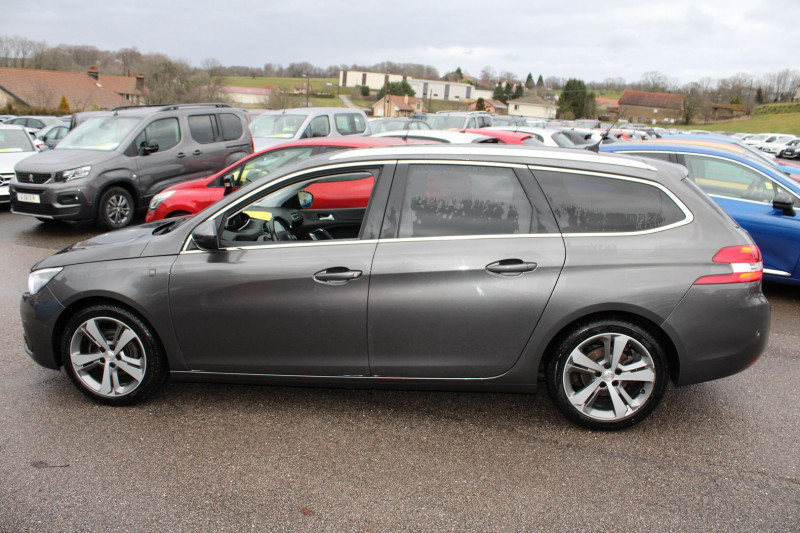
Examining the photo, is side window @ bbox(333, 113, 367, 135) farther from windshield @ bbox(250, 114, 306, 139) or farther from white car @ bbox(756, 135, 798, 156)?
white car @ bbox(756, 135, 798, 156)

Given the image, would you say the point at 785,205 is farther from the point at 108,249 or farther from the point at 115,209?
the point at 115,209

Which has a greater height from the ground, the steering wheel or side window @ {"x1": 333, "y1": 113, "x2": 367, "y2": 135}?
side window @ {"x1": 333, "y1": 113, "x2": 367, "y2": 135}

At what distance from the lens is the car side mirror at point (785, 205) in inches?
245

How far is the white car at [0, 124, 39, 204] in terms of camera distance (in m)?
11.2

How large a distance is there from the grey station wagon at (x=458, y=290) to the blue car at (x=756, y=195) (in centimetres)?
335

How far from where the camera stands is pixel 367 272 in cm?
344

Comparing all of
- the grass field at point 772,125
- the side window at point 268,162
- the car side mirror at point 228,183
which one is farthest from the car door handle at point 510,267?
the grass field at point 772,125

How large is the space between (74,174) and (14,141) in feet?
14.2

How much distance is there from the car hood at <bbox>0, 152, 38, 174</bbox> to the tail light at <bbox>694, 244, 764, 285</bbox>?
475 inches

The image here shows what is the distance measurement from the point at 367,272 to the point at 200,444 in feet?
4.56

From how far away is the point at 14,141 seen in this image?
1223cm

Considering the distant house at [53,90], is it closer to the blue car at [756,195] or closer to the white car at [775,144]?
the white car at [775,144]

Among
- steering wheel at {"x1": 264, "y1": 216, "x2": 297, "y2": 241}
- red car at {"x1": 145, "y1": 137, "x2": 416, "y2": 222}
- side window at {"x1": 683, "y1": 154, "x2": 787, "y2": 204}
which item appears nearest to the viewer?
steering wheel at {"x1": 264, "y1": 216, "x2": 297, "y2": 241}

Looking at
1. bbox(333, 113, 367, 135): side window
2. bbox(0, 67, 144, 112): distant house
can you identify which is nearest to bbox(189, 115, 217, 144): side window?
bbox(333, 113, 367, 135): side window
